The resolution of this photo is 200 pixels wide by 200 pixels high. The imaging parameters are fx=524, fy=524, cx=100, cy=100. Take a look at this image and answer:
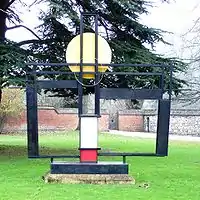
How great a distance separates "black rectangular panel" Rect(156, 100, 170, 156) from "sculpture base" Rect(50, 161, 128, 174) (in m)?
1.25

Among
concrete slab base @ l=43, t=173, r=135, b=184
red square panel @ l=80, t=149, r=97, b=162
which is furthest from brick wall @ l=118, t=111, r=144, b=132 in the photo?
concrete slab base @ l=43, t=173, r=135, b=184

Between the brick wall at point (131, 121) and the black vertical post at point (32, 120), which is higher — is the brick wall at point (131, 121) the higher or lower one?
the lower one

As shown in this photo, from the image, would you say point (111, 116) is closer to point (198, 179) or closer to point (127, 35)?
point (127, 35)

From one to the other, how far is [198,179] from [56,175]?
3.38 metres

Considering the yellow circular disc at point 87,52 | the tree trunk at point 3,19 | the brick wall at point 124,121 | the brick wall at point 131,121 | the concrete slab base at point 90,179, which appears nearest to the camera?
the concrete slab base at point 90,179

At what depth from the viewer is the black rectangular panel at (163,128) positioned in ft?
39.4

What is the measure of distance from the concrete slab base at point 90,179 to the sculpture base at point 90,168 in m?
0.09

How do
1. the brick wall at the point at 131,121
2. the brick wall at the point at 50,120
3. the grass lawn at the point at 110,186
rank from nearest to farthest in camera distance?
the grass lawn at the point at 110,186 → the brick wall at the point at 50,120 → the brick wall at the point at 131,121

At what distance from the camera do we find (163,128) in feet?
39.6

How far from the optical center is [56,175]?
36.5 feet

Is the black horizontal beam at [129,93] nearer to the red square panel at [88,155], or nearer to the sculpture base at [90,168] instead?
the red square panel at [88,155]

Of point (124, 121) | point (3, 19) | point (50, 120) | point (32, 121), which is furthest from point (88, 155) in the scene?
point (124, 121)

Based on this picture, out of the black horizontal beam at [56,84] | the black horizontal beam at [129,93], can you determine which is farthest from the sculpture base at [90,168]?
the black horizontal beam at [56,84]

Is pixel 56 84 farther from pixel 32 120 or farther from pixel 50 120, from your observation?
pixel 50 120
